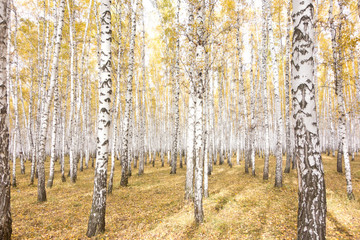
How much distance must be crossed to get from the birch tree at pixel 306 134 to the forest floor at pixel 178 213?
7.03 ft

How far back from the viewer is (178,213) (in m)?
6.23

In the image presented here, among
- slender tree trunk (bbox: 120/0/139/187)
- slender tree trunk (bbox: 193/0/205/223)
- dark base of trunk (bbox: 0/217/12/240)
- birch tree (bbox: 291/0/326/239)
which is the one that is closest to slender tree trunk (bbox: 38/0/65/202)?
slender tree trunk (bbox: 120/0/139/187)

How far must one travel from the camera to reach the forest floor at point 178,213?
4.82 meters

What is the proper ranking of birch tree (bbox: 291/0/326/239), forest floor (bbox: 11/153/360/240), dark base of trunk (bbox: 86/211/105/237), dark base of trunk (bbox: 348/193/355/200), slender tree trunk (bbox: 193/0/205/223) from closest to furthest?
birch tree (bbox: 291/0/326/239) < dark base of trunk (bbox: 86/211/105/237) < forest floor (bbox: 11/153/360/240) < slender tree trunk (bbox: 193/0/205/223) < dark base of trunk (bbox: 348/193/355/200)

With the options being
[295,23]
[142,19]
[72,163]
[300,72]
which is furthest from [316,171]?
[142,19]

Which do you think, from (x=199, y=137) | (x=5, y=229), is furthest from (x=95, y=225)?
(x=199, y=137)

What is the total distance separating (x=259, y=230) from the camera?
4820mm

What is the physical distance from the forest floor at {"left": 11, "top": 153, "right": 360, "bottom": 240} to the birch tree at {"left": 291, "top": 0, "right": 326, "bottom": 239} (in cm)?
214

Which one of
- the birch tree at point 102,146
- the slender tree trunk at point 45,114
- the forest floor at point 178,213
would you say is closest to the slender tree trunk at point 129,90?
the forest floor at point 178,213

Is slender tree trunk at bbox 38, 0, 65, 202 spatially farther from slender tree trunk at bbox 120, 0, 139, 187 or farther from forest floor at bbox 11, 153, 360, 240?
slender tree trunk at bbox 120, 0, 139, 187

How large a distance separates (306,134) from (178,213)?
16.4ft

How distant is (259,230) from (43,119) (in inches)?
353

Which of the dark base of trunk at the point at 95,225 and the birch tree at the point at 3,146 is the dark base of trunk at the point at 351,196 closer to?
the dark base of trunk at the point at 95,225

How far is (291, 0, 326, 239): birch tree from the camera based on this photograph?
283 centimetres
